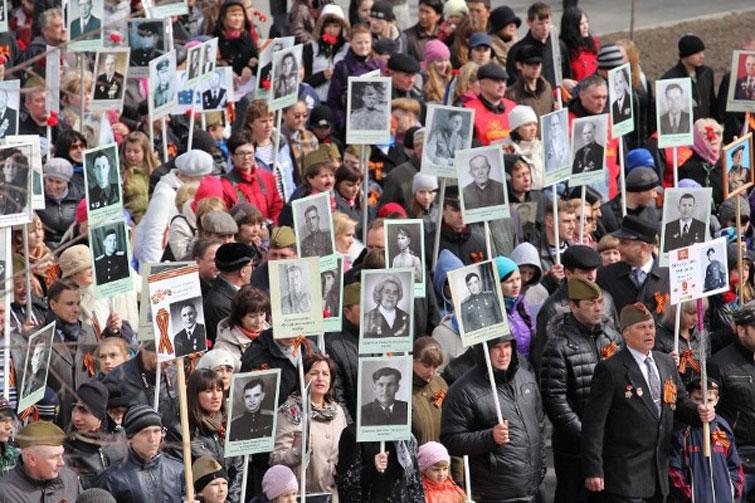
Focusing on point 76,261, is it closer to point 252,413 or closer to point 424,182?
point 252,413

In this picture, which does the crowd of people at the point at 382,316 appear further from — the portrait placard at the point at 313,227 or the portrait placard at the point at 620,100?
the portrait placard at the point at 620,100

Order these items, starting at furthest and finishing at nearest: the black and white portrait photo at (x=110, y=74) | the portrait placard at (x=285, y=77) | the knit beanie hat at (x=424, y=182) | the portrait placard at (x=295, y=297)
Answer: the portrait placard at (x=285, y=77) → the black and white portrait photo at (x=110, y=74) → the knit beanie hat at (x=424, y=182) → the portrait placard at (x=295, y=297)

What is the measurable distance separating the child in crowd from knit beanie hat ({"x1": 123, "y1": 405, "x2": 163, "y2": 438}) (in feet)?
5.38

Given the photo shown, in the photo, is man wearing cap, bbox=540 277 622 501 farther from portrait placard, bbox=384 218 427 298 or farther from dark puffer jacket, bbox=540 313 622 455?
portrait placard, bbox=384 218 427 298

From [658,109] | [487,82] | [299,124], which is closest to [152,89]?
[299,124]

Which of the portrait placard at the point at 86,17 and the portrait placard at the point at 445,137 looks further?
the portrait placard at the point at 86,17

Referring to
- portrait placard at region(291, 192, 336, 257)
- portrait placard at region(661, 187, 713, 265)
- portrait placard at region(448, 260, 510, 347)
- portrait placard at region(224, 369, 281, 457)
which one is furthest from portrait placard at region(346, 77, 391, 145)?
portrait placard at region(224, 369, 281, 457)

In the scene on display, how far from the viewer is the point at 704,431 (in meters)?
13.6

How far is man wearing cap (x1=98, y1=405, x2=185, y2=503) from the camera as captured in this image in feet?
38.7

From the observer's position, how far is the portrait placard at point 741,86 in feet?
62.5

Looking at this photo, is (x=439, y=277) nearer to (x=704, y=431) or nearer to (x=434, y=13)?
(x=704, y=431)

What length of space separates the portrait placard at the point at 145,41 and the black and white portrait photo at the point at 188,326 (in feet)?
19.4

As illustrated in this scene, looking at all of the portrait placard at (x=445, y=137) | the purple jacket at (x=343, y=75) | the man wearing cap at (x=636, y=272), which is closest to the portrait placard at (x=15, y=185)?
the portrait placard at (x=445, y=137)

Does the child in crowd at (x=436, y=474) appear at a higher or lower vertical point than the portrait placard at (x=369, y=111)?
lower
